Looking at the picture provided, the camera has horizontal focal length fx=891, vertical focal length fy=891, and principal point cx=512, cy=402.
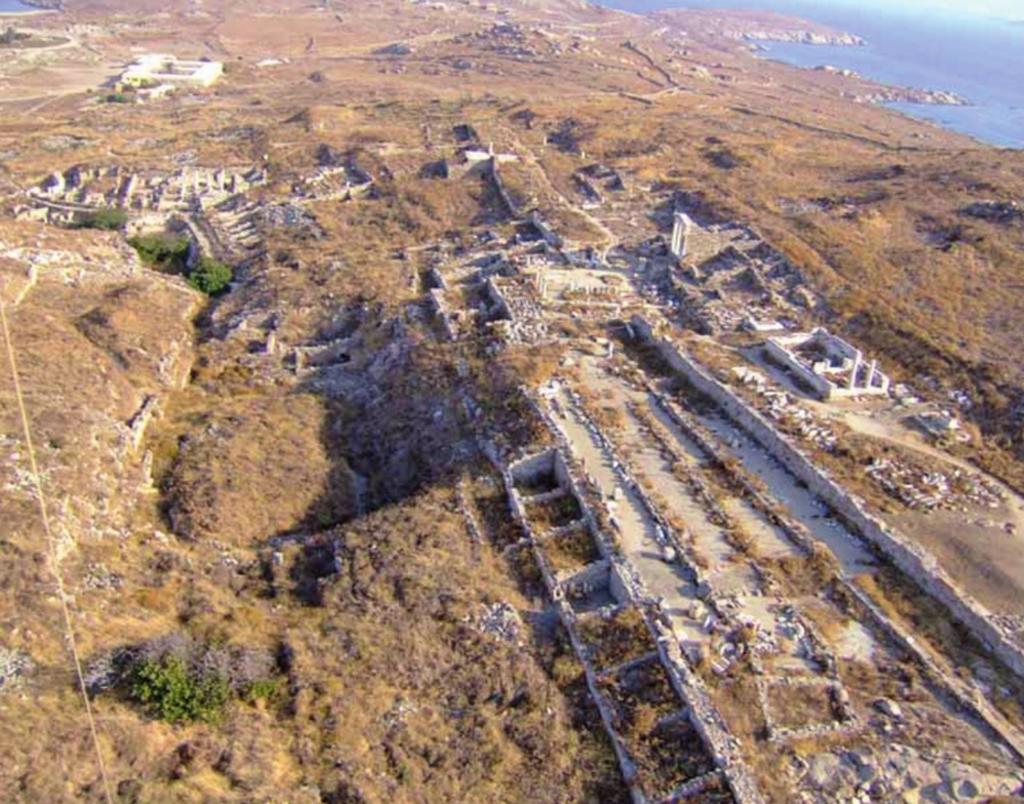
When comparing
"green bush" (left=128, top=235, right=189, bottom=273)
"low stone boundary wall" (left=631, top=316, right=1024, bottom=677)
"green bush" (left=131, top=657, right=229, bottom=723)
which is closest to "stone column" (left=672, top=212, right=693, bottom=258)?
"low stone boundary wall" (left=631, top=316, right=1024, bottom=677)

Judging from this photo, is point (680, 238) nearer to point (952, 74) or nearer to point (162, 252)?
point (162, 252)

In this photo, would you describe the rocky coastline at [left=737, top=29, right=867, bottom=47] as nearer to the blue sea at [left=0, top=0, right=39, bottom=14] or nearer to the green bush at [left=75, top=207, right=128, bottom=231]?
the blue sea at [left=0, top=0, right=39, bottom=14]

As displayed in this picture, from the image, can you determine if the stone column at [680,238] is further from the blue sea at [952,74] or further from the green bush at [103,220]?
the blue sea at [952,74]

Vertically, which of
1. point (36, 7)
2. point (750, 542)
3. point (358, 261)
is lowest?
point (36, 7)

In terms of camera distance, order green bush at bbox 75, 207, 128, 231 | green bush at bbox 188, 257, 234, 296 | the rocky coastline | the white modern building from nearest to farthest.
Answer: green bush at bbox 188, 257, 234, 296 → green bush at bbox 75, 207, 128, 231 → the white modern building → the rocky coastline

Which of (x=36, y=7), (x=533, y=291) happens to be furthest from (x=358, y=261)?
(x=36, y=7)

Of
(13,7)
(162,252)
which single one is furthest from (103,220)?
(13,7)

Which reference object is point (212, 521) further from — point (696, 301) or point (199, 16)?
point (199, 16)
